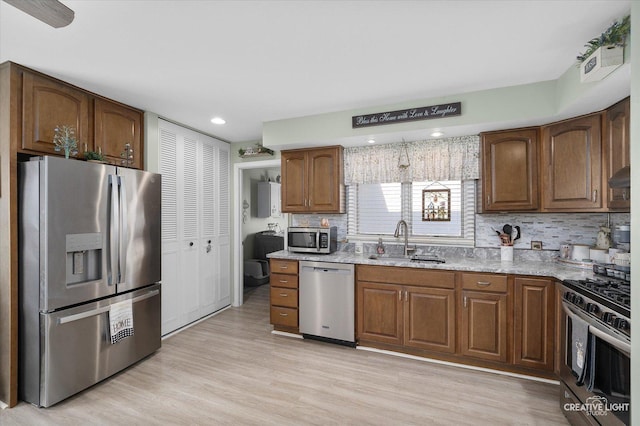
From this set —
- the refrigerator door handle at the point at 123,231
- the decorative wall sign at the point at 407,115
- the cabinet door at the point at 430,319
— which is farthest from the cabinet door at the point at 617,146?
the refrigerator door handle at the point at 123,231

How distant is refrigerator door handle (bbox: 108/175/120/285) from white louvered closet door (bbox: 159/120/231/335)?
928 mm

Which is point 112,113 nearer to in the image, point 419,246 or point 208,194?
point 208,194

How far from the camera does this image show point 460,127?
117 inches

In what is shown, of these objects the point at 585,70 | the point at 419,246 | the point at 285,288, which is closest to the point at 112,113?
the point at 285,288

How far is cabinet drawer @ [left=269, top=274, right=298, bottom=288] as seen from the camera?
3576 mm

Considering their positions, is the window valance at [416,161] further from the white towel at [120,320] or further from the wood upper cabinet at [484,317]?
the white towel at [120,320]

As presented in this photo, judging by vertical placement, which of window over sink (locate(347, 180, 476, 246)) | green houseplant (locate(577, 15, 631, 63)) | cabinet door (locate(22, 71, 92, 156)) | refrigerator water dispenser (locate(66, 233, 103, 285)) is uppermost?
green houseplant (locate(577, 15, 631, 63))

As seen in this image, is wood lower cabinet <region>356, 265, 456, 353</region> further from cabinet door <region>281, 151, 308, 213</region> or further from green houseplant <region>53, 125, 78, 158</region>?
green houseplant <region>53, 125, 78, 158</region>

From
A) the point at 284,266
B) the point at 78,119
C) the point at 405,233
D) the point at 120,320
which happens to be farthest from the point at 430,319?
the point at 78,119

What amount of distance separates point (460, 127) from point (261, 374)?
2953 millimetres

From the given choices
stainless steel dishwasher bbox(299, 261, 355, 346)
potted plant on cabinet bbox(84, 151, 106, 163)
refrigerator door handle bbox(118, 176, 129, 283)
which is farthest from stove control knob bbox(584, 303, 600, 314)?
potted plant on cabinet bbox(84, 151, 106, 163)

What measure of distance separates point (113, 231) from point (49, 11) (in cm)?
164

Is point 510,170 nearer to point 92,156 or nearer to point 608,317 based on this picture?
point 608,317

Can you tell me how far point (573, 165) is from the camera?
2682mm
